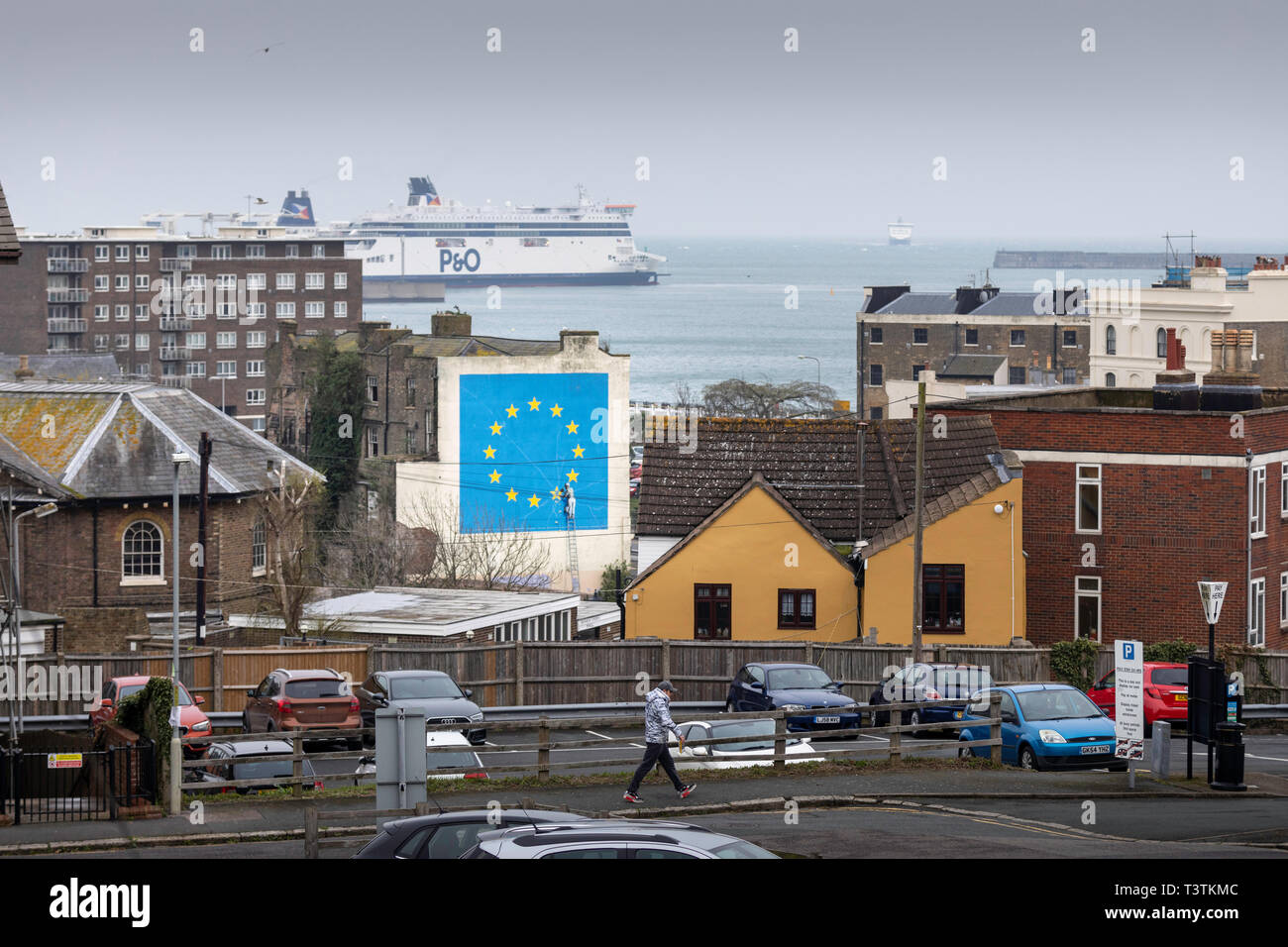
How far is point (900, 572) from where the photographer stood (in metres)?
39.7

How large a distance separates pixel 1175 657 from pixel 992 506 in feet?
17.4

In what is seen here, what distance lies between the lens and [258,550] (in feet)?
165

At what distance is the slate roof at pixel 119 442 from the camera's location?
47.6 metres

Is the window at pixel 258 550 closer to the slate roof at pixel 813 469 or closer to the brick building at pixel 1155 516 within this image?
the slate roof at pixel 813 469

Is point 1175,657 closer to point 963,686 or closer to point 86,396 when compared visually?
point 963,686

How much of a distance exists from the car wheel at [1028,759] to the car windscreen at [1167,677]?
623cm

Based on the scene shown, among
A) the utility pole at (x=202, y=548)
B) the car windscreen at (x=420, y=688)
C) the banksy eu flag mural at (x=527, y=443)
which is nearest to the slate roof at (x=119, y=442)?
the utility pole at (x=202, y=548)

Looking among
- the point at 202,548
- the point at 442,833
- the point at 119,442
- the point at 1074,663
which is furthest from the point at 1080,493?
the point at 442,833

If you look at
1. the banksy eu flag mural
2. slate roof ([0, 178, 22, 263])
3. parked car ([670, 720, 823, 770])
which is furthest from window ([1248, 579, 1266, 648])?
the banksy eu flag mural

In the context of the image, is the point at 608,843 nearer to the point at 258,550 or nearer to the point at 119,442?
the point at 119,442

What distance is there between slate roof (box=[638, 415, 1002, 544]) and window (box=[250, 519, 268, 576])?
1291cm

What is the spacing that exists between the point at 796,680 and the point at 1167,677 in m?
7.10

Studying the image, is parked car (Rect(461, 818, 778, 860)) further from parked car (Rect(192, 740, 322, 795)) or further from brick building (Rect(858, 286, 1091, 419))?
brick building (Rect(858, 286, 1091, 419))
